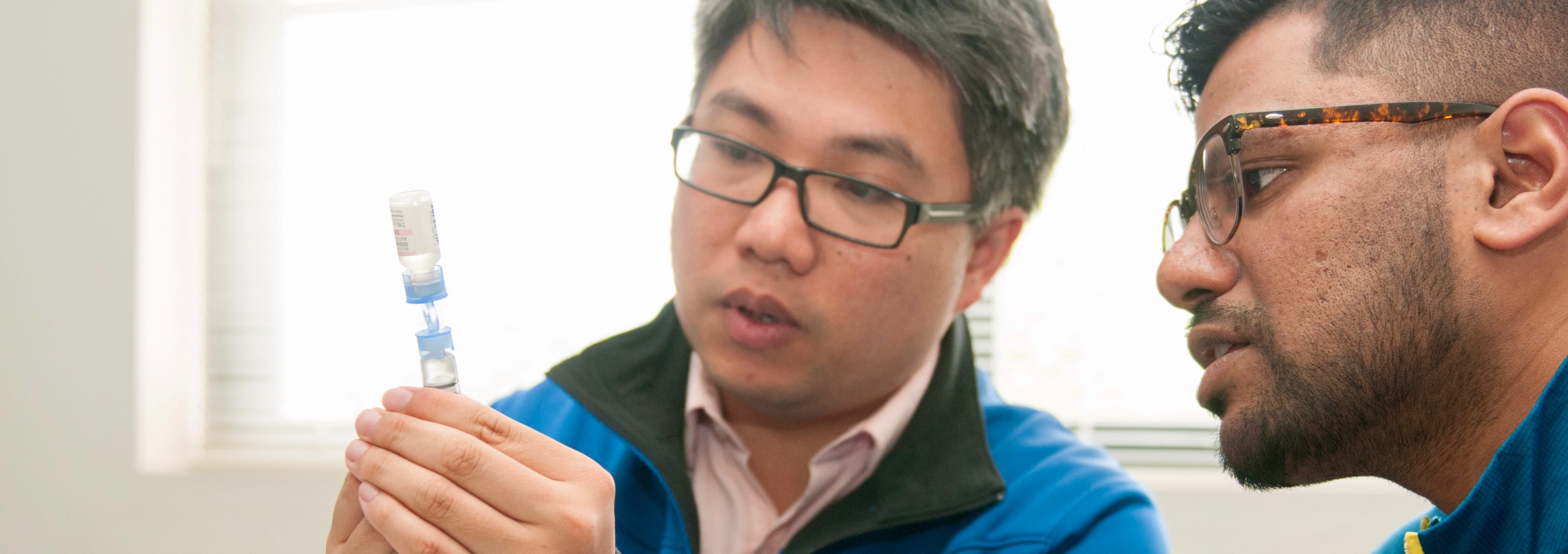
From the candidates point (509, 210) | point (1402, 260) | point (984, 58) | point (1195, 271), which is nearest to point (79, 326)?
point (509, 210)

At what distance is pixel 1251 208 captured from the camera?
0.98 metres

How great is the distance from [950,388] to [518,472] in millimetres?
730

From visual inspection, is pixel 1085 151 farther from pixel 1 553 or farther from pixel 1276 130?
pixel 1 553

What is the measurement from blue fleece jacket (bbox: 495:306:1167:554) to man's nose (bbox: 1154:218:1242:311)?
301 millimetres

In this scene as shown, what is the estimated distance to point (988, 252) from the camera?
1.41 metres

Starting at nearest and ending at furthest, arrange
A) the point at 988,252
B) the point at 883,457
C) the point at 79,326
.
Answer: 1. the point at 883,457
2. the point at 988,252
3. the point at 79,326

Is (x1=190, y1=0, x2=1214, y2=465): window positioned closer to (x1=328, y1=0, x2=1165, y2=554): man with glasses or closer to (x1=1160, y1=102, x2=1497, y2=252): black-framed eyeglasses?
(x1=328, y1=0, x2=1165, y2=554): man with glasses

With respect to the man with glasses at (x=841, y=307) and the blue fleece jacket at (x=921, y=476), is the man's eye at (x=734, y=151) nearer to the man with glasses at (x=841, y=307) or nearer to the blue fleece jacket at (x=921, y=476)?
the man with glasses at (x=841, y=307)

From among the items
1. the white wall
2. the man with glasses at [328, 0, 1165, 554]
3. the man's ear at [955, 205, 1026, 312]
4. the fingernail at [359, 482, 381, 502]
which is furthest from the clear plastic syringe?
the white wall

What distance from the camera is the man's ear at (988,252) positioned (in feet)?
4.57

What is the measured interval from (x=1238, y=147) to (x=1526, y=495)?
40 cm

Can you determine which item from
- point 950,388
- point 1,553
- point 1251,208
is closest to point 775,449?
point 950,388

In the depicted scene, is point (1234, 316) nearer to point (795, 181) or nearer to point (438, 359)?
point (795, 181)

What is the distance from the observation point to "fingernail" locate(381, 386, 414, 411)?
842mm
